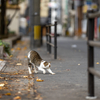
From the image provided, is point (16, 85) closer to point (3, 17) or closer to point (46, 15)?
point (3, 17)

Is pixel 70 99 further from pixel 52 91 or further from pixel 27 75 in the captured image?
pixel 27 75

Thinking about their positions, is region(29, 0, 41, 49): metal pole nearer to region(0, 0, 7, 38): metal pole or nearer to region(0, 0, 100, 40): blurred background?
region(0, 0, 100, 40): blurred background

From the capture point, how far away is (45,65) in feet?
20.8

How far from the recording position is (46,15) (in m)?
70.7

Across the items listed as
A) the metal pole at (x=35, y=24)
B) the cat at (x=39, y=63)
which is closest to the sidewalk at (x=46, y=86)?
the cat at (x=39, y=63)

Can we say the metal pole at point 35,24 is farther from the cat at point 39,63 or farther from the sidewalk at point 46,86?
the sidewalk at point 46,86

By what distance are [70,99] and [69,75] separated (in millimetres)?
2195

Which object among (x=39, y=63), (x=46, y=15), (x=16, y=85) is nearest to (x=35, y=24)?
(x=39, y=63)

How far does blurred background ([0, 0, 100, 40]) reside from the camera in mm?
16094

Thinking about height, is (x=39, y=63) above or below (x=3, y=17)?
below

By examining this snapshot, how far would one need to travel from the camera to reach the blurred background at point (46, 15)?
52.8ft

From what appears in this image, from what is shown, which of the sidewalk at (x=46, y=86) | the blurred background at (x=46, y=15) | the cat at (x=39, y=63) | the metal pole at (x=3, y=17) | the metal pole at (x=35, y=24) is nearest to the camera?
the sidewalk at (x=46, y=86)

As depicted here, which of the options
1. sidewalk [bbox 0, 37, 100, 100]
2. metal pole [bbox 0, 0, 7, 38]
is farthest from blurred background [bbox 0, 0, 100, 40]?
sidewalk [bbox 0, 37, 100, 100]

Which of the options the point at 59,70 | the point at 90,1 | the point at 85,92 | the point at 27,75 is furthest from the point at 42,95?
the point at 90,1
